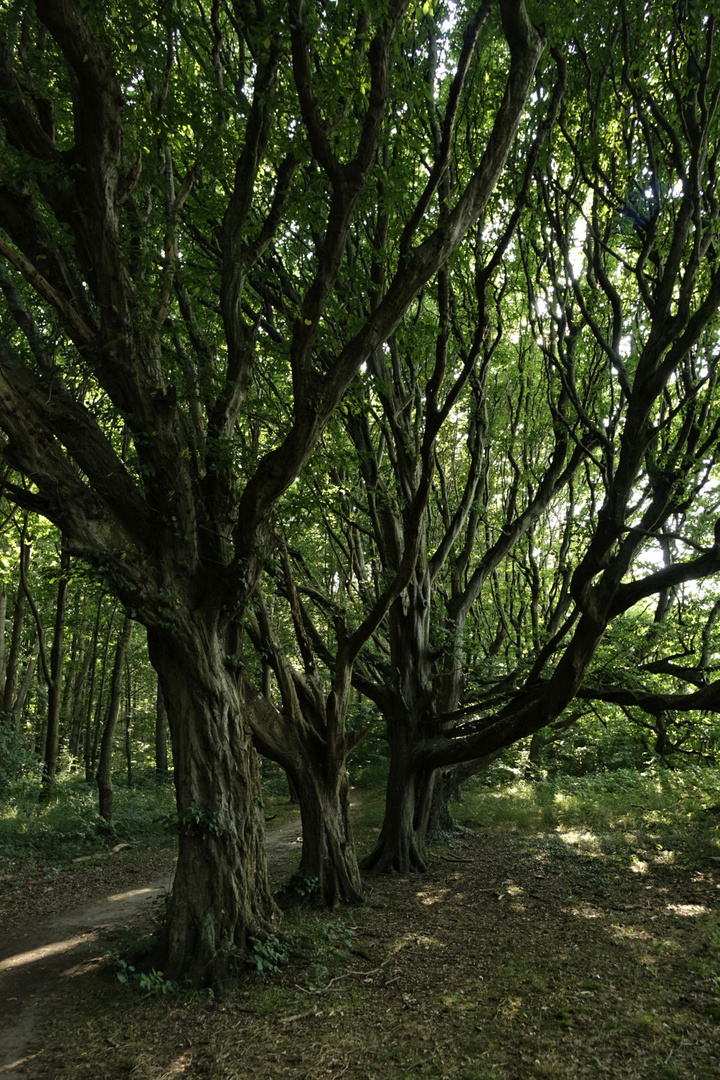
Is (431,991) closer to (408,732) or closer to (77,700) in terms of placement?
(408,732)

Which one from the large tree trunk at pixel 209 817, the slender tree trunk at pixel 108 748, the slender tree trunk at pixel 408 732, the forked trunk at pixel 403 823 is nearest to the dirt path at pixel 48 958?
the large tree trunk at pixel 209 817

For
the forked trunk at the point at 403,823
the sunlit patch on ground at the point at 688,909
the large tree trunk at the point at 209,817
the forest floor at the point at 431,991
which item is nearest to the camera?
the forest floor at the point at 431,991

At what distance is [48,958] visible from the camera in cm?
700

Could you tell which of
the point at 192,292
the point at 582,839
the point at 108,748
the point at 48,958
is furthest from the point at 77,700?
the point at 192,292

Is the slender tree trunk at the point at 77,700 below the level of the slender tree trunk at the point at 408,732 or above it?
above

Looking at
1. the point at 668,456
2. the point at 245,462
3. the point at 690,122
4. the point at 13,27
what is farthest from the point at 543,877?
the point at 13,27

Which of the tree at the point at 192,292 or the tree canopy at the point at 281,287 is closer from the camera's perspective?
the tree at the point at 192,292

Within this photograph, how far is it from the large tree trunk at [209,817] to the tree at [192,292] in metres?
0.02

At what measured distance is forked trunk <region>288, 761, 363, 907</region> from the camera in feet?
26.3

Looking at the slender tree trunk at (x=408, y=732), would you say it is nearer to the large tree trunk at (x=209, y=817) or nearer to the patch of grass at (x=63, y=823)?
the large tree trunk at (x=209, y=817)

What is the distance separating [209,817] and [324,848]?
8.50 feet

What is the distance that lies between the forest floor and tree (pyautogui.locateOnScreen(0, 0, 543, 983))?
0.81 metres

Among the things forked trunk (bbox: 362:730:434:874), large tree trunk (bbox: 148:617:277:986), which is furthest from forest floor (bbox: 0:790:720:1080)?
forked trunk (bbox: 362:730:434:874)

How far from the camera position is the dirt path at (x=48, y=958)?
5109 mm
